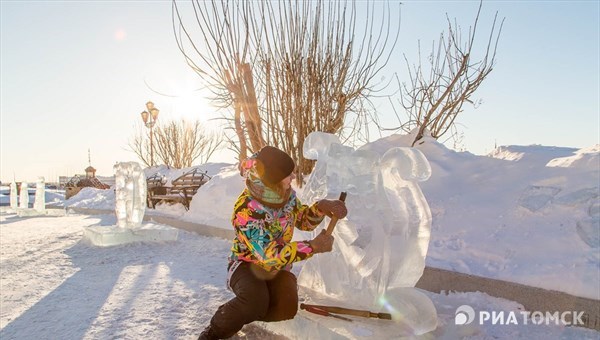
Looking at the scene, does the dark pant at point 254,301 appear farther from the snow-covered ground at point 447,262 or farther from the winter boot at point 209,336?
the snow-covered ground at point 447,262

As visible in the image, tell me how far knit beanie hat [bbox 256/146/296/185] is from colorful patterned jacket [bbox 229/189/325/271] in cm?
16

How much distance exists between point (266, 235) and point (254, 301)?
0.40 metres

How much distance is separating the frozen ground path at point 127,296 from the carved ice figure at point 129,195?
533 millimetres

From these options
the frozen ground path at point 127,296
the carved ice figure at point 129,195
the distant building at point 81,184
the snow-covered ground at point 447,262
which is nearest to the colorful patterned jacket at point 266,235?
the frozen ground path at point 127,296

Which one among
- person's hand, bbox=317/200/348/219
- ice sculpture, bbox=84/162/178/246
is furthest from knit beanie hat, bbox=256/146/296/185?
ice sculpture, bbox=84/162/178/246

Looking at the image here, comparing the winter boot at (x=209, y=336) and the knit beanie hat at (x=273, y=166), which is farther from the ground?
the knit beanie hat at (x=273, y=166)

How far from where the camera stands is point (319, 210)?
291cm

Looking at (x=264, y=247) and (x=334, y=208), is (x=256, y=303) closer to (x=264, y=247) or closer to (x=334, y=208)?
(x=264, y=247)

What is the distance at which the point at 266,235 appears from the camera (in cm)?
258

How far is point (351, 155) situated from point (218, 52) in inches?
193

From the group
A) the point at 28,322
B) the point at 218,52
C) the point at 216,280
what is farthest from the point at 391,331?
the point at 218,52

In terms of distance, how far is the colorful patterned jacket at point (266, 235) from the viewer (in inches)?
99.2

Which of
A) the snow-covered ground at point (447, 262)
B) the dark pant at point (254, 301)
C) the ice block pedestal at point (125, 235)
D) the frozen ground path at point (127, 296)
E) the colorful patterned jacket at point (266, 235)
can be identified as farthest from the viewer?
the ice block pedestal at point (125, 235)

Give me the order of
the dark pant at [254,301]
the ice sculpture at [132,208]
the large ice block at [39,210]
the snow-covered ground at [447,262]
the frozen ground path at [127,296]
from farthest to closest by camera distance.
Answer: the large ice block at [39,210] → the ice sculpture at [132,208] → the snow-covered ground at [447,262] → the frozen ground path at [127,296] → the dark pant at [254,301]
